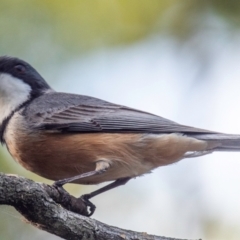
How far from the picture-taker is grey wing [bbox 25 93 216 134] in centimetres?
524

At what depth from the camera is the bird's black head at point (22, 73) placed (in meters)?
5.82

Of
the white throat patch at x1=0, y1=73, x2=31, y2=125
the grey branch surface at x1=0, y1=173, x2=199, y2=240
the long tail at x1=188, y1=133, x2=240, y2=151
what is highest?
the long tail at x1=188, y1=133, x2=240, y2=151

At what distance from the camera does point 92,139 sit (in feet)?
16.6

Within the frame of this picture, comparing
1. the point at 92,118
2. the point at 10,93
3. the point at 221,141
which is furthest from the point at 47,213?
the point at 10,93

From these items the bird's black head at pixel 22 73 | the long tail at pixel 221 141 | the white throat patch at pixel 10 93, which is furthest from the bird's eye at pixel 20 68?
the long tail at pixel 221 141

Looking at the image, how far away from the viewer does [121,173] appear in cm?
505

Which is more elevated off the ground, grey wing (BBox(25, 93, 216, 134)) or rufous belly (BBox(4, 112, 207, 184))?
grey wing (BBox(25, 93, 216, 134))

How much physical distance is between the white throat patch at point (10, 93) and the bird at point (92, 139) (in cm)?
1

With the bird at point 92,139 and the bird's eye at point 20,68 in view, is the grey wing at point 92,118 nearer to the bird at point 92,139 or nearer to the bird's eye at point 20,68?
the bird at point 92,139

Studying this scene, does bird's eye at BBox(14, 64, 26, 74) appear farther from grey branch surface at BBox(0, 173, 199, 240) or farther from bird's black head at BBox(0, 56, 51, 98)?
grey branch surface at BBox(0, 173, 199, 240)

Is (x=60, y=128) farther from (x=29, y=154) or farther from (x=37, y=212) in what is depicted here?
(x=37, y=212)

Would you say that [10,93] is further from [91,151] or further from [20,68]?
[91,151]

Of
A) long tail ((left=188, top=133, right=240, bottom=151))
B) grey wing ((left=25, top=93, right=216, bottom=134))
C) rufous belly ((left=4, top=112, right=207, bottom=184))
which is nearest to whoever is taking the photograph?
rufous belly ((left=4, top=112, right=207, bottom=184))

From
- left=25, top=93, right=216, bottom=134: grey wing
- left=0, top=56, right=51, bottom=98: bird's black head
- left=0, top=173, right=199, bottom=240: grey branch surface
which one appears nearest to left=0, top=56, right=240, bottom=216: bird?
left=25, top=93, right=216, bottom=134: grey wing
